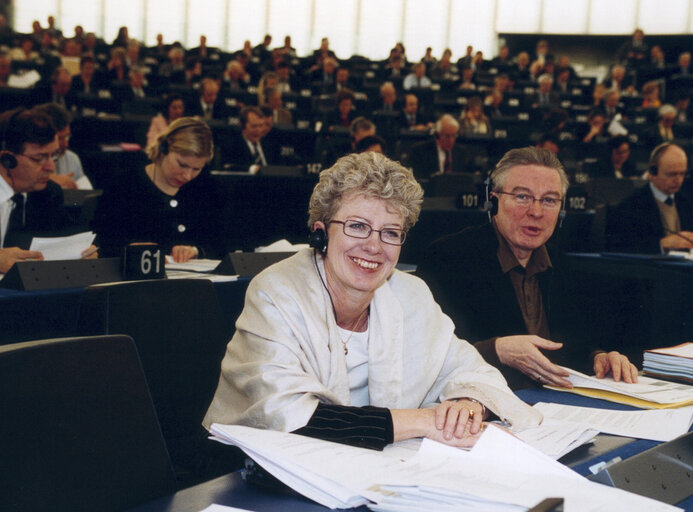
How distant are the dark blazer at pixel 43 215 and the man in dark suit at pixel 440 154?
13.8ft

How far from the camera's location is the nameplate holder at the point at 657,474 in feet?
3.28

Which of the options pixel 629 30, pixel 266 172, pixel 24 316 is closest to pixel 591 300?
pixel 24 316

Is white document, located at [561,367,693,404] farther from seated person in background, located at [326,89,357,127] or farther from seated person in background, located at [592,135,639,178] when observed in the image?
seated person in background, located at [326,89,357,127]

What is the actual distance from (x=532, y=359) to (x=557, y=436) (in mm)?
457

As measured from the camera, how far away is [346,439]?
4.01ft

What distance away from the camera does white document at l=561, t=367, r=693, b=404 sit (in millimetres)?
1581

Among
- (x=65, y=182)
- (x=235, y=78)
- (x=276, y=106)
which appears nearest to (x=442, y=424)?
(x=65, y=182)

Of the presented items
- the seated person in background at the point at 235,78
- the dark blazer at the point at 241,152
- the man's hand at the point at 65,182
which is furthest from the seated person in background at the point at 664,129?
the man's hand at the point at 65,182

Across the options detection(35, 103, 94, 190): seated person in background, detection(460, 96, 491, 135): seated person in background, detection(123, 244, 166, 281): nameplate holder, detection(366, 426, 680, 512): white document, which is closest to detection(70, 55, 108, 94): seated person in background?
detection(35, 103, 94, 190): seated person in background

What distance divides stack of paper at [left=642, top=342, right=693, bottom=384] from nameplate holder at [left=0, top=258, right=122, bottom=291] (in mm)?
1662

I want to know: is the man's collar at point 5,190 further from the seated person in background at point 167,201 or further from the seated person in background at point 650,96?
the seated person in background at point 650,96

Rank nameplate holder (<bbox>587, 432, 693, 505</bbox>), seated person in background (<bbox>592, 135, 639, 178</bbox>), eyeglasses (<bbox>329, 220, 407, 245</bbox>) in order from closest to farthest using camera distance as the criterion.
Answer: nameplate holder (<bbox>587, 432, 693, 505</bbox>)
eyeglasses (<bbox>329, 220, 407, 245</bbox>)
seated person in background (<bbox>592, 135, 639, 178</bbox>)

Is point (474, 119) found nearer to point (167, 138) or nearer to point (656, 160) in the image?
point (656, 160)

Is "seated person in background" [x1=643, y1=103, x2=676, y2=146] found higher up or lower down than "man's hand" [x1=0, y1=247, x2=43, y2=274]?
higher up
